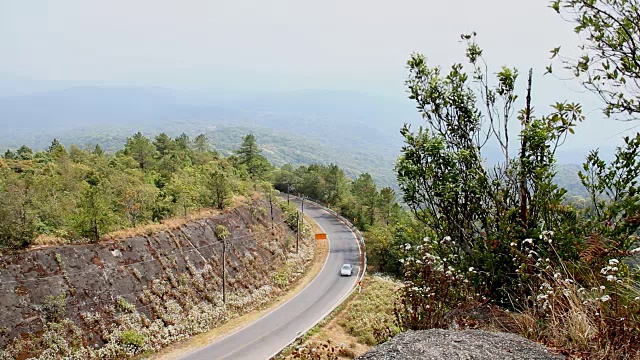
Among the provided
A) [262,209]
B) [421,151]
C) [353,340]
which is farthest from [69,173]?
[421,151]

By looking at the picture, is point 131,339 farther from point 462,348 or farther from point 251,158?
point 251,158

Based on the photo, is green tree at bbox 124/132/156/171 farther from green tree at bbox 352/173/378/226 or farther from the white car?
green tree at bbox 352/173/378/226

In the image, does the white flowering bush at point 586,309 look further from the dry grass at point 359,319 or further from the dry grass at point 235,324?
the dry grass at point 235,324

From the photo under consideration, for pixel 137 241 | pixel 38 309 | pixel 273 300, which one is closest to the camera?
pixel 38 309

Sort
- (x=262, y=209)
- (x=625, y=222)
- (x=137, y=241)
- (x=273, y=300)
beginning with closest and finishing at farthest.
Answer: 1. (x=625, y=222)
2. (x=137, y=241)
3. (x=273, y=300)
4. (x=262, y=209)

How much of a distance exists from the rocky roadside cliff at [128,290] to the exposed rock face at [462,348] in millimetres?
16270

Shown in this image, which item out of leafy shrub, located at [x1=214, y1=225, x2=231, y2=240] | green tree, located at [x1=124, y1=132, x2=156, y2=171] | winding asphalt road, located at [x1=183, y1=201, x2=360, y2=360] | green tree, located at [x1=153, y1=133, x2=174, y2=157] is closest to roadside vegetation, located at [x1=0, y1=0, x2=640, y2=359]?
winding asphalt road, located at [x1=183, y1=201, x2=360, y2=360]

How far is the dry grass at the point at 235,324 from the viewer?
17469 mm

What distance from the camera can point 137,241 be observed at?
68.0ft

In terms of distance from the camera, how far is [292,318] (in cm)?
2139

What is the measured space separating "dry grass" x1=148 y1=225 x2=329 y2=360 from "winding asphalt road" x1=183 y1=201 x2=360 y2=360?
0.35m

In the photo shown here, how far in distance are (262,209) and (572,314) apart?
29.0 meters

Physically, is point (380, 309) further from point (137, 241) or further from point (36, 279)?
point (36, 279)

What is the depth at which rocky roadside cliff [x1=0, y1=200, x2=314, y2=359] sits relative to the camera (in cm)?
1560
